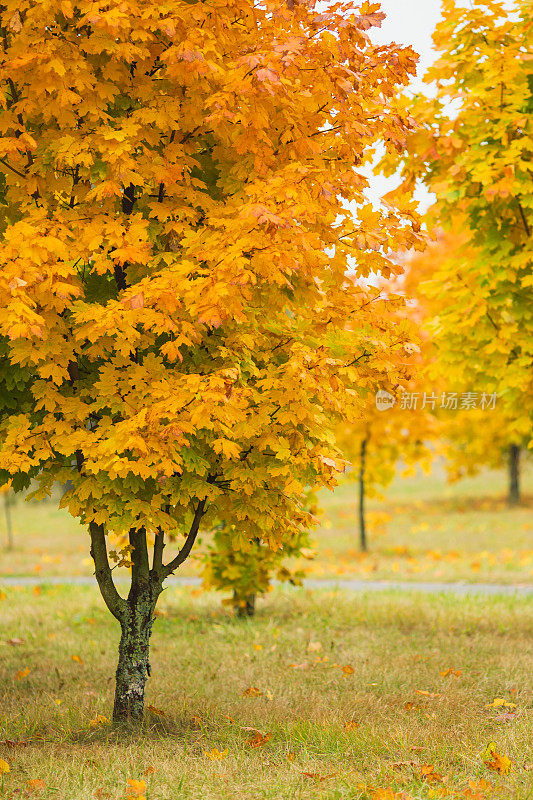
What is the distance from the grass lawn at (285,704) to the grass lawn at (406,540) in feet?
7.33

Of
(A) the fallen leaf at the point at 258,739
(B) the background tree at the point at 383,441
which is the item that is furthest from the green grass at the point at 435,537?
(A) the fallen leaf at the point at 258,739

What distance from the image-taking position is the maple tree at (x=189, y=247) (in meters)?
3.97

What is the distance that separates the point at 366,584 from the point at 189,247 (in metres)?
8.31

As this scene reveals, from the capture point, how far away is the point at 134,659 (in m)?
5.31

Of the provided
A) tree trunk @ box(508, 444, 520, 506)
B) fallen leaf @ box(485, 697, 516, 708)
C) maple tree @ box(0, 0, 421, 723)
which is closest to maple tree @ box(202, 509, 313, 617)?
fallen leaf @ box(485, 697, 516, 708)

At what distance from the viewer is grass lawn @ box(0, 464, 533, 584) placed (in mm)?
14039

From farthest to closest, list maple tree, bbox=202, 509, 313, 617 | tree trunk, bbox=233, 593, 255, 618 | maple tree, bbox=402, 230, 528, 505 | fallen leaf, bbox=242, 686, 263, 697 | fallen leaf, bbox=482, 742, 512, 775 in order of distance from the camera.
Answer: tree trunk, bbox=233, 593, 255, 618 < maple tree, bbox=202, 509, 313, 617 < maple tree, bbox=402, 230, 528, 505 < fallen leaf, bbox=242, 686, 263, 697 < fallen leaf, bbox=482, 742, 512, 775

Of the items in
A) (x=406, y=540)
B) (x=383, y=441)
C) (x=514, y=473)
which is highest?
(x=383, y=441)

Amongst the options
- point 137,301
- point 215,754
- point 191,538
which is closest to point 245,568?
point 191,538

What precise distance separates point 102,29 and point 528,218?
4.20 metres

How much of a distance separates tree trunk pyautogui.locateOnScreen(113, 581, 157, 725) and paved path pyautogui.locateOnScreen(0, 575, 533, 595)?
5.49 metres

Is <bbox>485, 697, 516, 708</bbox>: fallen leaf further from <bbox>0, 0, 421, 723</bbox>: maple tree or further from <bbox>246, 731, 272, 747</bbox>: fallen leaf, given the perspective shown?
<bbox>0, 0, 421, 723</bbox>: maple tree

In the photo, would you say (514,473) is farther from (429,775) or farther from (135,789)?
(135,789)

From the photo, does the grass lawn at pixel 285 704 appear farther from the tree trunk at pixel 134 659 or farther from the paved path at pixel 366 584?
the paved path at pixel 366 584
